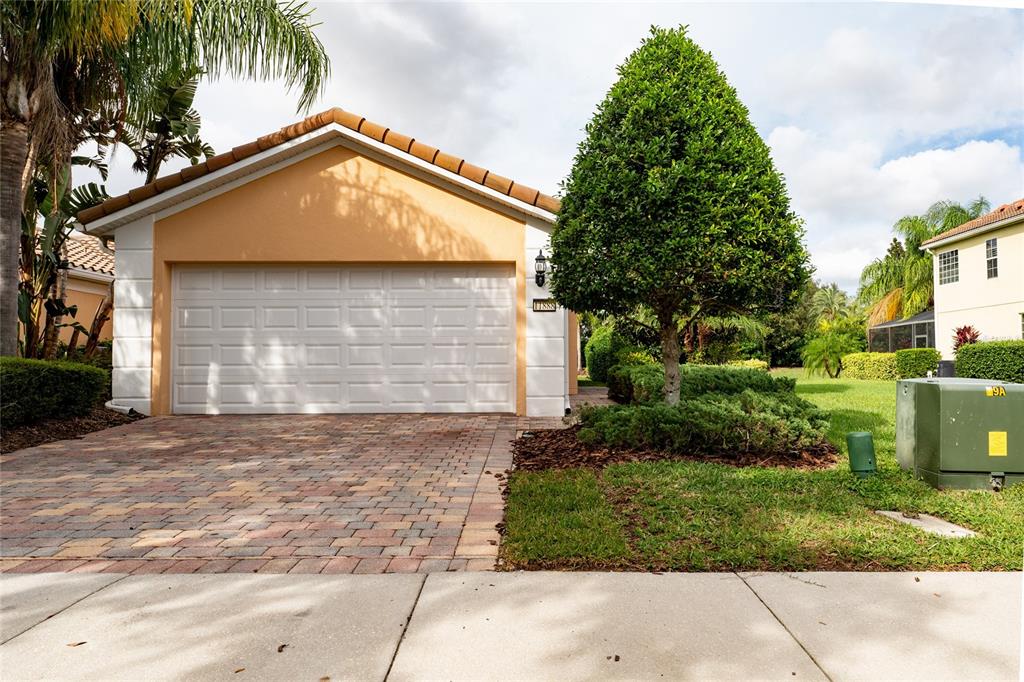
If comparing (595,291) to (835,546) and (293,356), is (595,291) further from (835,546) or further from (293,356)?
(293,356)

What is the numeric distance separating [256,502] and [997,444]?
6007 millimetres

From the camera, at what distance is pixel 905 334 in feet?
87.3

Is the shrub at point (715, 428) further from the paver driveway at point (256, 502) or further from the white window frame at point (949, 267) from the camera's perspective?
the white window frame at point (949, 267)

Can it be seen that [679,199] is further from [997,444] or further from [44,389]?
[44,389]

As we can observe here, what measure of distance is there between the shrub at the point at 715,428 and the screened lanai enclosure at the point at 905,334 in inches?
883

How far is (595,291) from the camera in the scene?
22.2 feet

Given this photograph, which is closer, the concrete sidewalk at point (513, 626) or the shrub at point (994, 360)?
the concrete sidewalk at point (513, 626)

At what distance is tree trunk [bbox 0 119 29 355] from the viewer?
795cm

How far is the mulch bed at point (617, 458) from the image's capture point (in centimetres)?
584

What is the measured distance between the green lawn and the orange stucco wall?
4.93 m

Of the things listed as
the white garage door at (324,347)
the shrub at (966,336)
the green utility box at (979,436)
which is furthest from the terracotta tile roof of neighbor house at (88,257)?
the shrub at (966,336)

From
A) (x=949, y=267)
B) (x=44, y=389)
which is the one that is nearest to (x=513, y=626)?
(x=44, y=389)

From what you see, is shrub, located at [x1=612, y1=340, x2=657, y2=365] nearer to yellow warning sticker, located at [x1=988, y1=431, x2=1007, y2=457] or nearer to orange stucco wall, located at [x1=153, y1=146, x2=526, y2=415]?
orange stucco wall, located at [x1=153, y1=146, x2=526, y2=415]

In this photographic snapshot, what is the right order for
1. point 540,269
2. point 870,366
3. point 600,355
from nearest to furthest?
point 540,269
point 600,355
point 870,366
